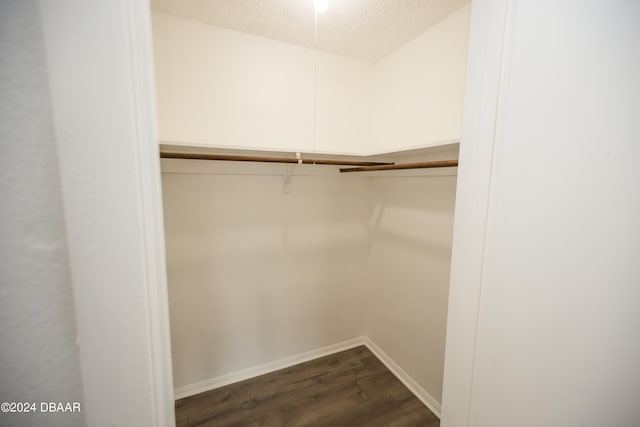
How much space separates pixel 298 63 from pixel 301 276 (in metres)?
1.67

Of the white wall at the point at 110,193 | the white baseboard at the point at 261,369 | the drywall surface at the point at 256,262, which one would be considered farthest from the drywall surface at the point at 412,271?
the white wall at the point at 110,193

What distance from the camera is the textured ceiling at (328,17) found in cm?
132

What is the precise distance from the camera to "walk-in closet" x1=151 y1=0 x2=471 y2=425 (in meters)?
1.45

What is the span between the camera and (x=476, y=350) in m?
0.63

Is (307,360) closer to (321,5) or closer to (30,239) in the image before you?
(30,239)

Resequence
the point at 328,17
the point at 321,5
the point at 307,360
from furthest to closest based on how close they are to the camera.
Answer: the point at 307,360, the point at 328,17, the point at 321,5

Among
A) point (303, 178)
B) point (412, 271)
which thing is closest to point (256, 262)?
point (303, 178)

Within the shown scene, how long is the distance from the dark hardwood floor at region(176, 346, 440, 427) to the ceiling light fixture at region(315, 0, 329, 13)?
250cm

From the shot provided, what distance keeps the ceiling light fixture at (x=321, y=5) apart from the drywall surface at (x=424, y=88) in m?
0.71

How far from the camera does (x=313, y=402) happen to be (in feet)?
5.36

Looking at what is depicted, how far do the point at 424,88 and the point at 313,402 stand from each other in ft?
7.59

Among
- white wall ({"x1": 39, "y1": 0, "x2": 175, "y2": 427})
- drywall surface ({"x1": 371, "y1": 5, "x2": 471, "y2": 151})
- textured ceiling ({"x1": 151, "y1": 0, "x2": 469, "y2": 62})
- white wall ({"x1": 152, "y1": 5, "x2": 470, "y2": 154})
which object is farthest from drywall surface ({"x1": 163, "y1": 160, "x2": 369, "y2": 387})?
white wall ({"x1": 39, "y1": 0, "x2": 175, "y2": 427})

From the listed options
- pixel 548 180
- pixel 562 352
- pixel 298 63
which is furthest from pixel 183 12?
pixel 562 352

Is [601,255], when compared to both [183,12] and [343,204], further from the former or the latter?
[183,12]
